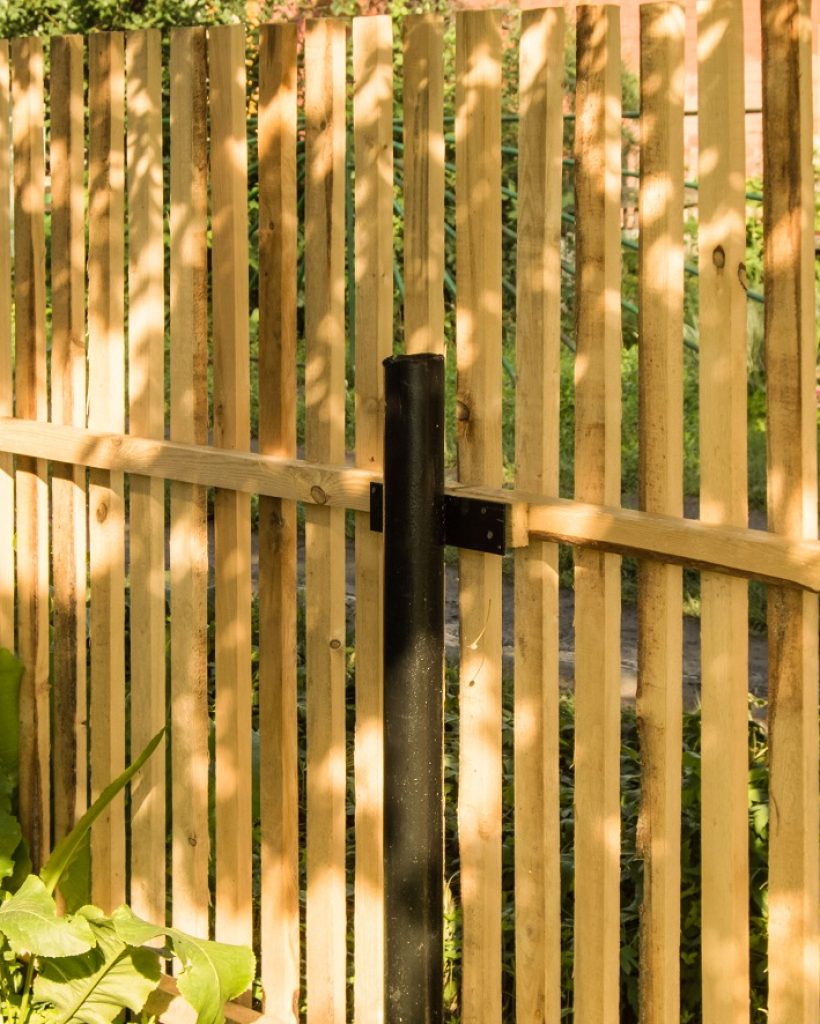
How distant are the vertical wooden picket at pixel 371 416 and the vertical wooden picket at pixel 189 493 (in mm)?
459

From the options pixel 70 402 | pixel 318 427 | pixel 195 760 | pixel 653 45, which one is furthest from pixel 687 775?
pixel 653 45

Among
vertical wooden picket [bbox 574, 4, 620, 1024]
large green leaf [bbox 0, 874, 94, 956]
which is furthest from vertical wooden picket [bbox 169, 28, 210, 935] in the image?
vertical wooden picket [bbox 574, 4, 620, 1024]

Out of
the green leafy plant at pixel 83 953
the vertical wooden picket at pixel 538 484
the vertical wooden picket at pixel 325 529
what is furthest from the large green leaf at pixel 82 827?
the vertical wooden picket at pixel 538 484

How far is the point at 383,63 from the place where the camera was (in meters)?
2.69

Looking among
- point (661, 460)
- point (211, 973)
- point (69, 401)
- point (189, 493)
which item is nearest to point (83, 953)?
point (211, 973)

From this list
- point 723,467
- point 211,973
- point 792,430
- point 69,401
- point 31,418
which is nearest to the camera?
point 792,430

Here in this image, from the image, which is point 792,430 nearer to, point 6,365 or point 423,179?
point 423,179

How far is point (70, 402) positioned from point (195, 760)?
0.86 metres

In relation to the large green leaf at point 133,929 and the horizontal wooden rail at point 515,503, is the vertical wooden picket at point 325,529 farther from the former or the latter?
the large green leaf at point 133,929

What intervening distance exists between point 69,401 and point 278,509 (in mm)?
777

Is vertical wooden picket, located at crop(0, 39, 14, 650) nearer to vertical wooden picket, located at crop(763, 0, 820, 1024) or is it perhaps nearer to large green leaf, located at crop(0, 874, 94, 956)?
large green leaf, located at crop(0, 874, 94, 956)

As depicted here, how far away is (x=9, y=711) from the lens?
367 cm

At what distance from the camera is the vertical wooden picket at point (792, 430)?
2.14 m

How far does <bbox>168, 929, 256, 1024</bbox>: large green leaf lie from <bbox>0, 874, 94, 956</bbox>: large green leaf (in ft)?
0.59
